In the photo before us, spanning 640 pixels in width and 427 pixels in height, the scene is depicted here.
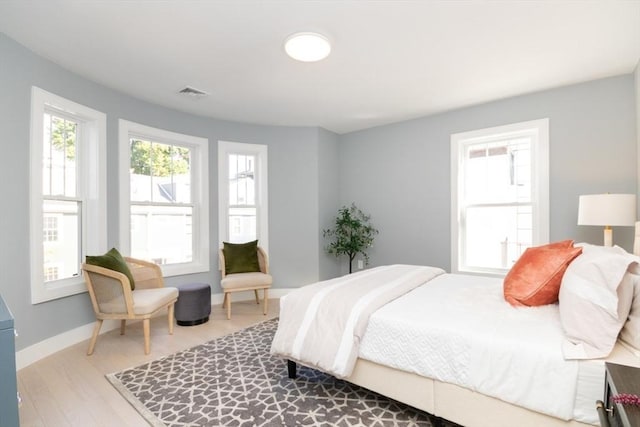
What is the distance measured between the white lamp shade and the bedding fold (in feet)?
5.86

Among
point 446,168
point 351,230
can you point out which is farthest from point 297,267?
point 446,168

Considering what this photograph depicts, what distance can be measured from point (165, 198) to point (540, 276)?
3.99 meters

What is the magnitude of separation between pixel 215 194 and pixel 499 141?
374 centimetres

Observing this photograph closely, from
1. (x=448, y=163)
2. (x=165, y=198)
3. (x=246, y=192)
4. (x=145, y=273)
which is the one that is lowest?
(x=145, y=273)

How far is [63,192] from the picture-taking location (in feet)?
9.98

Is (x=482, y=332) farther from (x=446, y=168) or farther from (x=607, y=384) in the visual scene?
(x=446, y=168)

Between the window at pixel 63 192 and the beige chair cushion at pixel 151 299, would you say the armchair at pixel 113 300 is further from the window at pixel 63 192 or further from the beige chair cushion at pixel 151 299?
the window at pixel 63 192

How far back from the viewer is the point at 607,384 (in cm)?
109

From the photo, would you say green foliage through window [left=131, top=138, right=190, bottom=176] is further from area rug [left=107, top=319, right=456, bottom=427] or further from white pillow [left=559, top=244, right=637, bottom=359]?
white pillow [left=559, top=244, right=637, bottom=359]

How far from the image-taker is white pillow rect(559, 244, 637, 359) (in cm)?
133

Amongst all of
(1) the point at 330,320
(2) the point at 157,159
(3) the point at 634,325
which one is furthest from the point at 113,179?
(3) the point at 634,325

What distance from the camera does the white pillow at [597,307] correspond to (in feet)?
4.36

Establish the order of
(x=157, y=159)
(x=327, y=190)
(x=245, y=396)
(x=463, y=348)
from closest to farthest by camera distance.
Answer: (x=463, y=348) < (x=245, y=396) < (x=157, y=159) < (x=327, y=190)

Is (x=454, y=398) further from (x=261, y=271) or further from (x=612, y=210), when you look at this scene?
(x=261, y=271)
